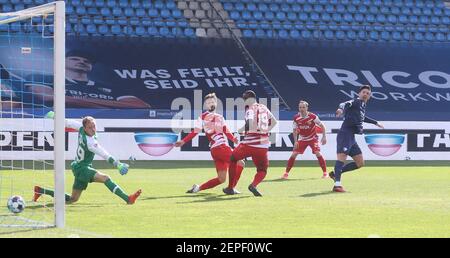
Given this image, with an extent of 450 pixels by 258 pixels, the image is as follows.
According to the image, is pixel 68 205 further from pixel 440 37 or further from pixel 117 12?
pixel 440 37

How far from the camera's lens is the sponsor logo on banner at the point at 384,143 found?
2622 cm

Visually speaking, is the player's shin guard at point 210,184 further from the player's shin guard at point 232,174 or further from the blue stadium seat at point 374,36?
the blue stadium seat at point 374,36

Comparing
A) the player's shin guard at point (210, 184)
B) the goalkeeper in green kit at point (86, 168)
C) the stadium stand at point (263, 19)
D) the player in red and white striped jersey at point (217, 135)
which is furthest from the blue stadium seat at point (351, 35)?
the goalkeeper in green kit at point (86, 168)

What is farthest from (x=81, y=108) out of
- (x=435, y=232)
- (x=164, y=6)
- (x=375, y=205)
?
(x=435, y=232)

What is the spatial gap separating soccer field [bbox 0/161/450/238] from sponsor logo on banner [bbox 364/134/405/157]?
5918mm

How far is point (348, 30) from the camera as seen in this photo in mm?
32656

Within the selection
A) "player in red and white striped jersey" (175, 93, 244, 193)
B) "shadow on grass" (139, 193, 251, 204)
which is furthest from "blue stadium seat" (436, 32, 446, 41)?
"shadow on grass" (139, 193, 251, 204)

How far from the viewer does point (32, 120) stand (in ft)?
72.2

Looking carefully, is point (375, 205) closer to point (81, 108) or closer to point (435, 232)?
point (435, 232)

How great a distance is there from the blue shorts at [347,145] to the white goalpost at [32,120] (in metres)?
5.52

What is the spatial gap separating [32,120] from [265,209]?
10672mm

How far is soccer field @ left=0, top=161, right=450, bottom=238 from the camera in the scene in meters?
10.4

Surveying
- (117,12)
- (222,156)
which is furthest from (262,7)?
(222,156)

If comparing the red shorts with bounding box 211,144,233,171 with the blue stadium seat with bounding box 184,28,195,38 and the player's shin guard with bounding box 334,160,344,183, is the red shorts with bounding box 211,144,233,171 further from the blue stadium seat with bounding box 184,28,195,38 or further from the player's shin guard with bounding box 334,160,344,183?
the blue stadium seat with bounding box 184,28,195,38
